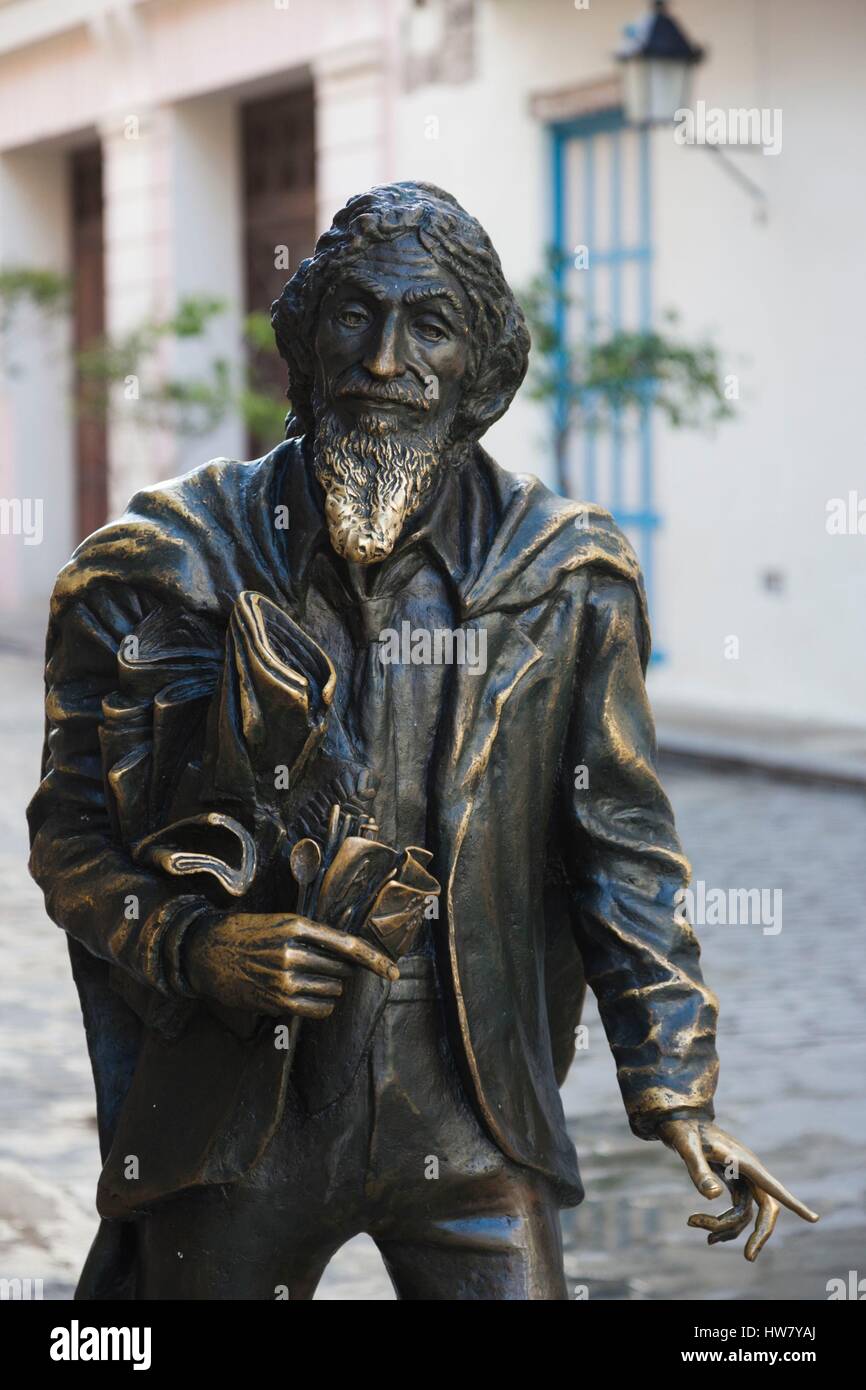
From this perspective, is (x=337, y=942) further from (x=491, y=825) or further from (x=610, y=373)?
(x=610, y=373)

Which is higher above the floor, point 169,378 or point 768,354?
point 169,378

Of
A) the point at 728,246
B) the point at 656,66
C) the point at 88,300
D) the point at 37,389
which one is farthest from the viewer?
the point at 88,300

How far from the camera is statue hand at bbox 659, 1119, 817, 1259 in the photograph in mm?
2770

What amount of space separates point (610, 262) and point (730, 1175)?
47.7 feet

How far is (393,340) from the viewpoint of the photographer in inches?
106

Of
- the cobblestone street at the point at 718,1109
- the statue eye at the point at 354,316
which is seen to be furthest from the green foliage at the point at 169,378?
the statue eye at the point at 354,316

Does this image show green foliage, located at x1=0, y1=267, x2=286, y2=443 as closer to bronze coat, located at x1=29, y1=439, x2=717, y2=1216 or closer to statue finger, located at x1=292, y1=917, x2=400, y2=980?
bronze coat, located at x1=29, y1=439, x2=717, y2=1216

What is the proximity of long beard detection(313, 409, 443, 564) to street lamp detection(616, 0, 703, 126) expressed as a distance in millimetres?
11733

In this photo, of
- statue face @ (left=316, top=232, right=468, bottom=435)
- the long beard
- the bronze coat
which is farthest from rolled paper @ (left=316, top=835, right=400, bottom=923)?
statue face @ (left=316, top=232, right=468, bottom=435)

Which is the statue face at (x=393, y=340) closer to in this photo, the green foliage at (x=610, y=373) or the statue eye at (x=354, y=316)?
the statue eye at (x=354, y=316)

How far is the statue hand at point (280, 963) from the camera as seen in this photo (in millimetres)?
2529

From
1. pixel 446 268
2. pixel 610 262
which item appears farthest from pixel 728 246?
pixel 446 268

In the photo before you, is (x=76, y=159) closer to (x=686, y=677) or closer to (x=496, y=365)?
(x=686, y=677)

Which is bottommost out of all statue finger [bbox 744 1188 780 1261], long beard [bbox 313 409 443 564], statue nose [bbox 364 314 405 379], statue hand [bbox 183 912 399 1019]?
statue finger [bbox 744 1188 780 1261]
